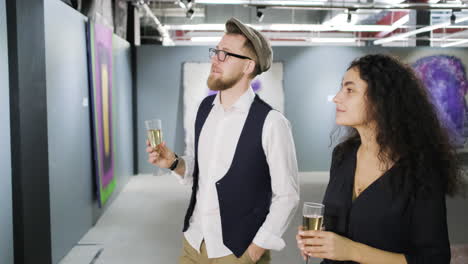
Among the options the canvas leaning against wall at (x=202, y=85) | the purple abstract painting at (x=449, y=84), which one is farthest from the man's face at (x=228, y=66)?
the purple abstract painting at (x=449, y=84)

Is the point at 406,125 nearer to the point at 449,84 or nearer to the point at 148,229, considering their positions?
the point at 148,229

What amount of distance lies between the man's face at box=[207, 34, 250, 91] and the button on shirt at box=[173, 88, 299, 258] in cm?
9

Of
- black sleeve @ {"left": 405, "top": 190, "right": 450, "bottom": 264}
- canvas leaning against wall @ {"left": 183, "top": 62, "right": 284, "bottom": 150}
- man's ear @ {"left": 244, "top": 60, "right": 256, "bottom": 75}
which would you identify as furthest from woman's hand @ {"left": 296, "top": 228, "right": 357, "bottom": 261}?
canvas leaning against wall @ {"left": 183, "top": 62, "right": 284, "bottom": 150}

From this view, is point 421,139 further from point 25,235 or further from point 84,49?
point 84,49

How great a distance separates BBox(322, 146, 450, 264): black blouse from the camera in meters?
1.27

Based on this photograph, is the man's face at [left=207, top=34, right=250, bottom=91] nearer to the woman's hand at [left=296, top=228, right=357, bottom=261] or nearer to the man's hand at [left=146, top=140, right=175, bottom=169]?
the man's hand at [left=146, top=140, right=175, bottom=169]

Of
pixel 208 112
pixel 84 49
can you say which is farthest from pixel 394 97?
pixel 84 49

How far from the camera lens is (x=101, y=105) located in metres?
5.32

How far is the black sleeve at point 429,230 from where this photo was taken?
126cm

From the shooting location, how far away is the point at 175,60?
843 centimetres

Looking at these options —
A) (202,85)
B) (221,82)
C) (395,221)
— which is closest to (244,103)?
(221,82)

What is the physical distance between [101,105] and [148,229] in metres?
1.55

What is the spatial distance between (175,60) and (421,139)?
737 cm

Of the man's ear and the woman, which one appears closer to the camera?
the woman
